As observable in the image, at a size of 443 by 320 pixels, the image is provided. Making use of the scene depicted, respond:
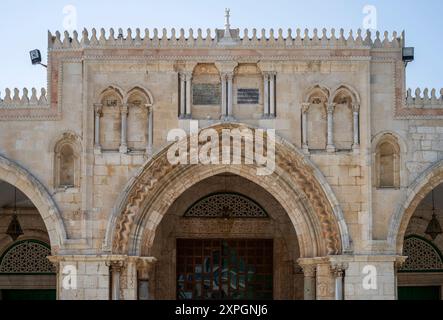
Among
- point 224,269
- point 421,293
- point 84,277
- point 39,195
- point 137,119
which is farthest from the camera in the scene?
point 421,293

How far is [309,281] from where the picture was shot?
2039 centimetres

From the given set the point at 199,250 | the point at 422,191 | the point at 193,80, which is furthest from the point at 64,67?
the point at 422,191

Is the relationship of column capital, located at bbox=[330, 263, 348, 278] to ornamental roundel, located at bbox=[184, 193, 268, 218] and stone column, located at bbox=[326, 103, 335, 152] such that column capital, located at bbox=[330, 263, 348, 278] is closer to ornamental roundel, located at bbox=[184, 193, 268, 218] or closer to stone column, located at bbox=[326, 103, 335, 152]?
stone column, located at bbox=[326, 103, 335, 152]

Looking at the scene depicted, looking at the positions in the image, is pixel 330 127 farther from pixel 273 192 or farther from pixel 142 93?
pixel 142 93

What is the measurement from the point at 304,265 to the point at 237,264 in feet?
9.46

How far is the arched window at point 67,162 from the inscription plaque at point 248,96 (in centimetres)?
318

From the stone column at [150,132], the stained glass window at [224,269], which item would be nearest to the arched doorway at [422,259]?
the stained glass window at [224,269]

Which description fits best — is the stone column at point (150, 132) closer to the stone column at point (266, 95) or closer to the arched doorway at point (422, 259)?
the stone column at point (266, 95)

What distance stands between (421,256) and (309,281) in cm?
412

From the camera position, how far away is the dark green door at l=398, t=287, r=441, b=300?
23.2m

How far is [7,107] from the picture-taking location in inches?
793

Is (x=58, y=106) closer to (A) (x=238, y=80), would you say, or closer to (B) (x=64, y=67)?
(B) (x=64, y=67)

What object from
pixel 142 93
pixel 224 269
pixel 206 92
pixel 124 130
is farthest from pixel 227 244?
pixel 142 93

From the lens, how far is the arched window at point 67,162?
20.0 metres
